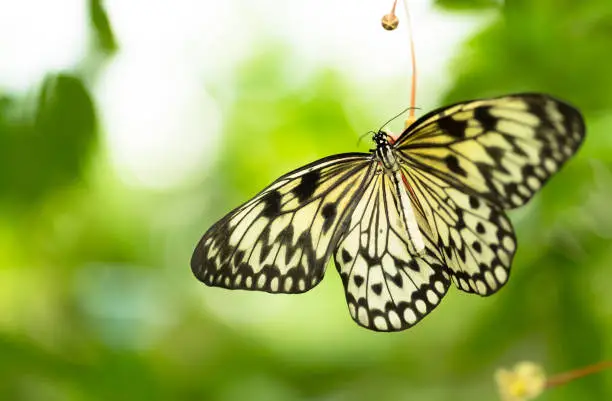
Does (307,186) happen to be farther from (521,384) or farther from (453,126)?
(521,384)

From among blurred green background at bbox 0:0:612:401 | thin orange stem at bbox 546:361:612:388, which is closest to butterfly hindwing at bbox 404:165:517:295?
thin orange stem at bbox 546:361:612:388

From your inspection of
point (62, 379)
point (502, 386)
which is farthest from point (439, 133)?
point (62, 379)

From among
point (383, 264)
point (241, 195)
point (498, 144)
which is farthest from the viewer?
point (241, 195)

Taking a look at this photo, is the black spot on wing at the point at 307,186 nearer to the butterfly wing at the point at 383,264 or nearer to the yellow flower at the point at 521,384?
the butterfly wing at the point at 383,264

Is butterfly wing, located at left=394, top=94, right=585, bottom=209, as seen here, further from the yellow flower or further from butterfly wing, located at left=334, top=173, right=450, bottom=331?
the yellow flower

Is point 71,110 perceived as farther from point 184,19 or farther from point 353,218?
point 353,218

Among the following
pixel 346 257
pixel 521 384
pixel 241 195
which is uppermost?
pixel 241 195

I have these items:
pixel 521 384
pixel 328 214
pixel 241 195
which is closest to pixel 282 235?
pixel 328 214
